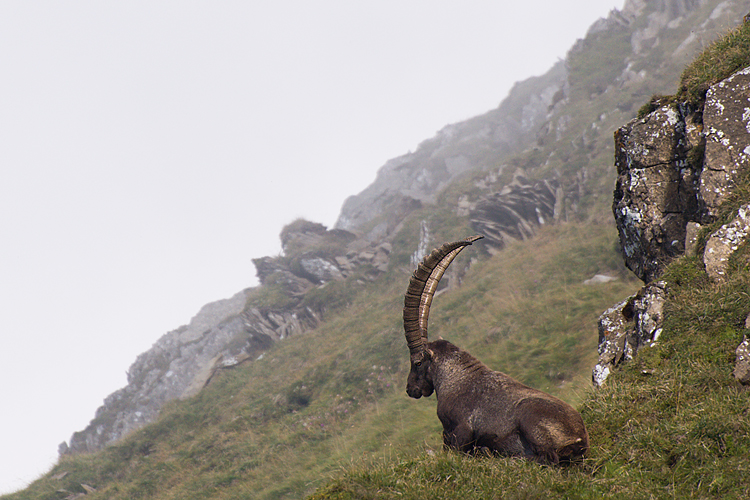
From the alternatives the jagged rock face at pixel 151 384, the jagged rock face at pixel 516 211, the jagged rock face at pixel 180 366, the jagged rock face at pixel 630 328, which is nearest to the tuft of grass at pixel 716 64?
the jagged rock face at pixel 630 328

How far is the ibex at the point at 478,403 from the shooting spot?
5.17 metres

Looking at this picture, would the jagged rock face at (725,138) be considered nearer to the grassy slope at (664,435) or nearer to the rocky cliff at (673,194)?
the rocky cliff at (673,194)

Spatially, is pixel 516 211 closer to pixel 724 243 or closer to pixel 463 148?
pixel 724 243

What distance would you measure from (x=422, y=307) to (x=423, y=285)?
15.7 inches

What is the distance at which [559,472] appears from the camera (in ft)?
16.1

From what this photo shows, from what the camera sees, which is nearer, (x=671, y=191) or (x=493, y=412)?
(x=493, y=412)

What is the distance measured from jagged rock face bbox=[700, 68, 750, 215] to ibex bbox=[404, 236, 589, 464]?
439 cm

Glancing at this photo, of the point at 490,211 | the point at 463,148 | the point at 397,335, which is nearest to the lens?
the point at 397,335

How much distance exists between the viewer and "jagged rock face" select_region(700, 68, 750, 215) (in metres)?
7.28

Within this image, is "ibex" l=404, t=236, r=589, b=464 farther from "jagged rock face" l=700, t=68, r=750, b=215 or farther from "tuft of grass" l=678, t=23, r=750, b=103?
"tuft of grass" l=678, t=23, r=750, b=103

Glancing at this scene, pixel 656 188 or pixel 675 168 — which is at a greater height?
pixel 675 168

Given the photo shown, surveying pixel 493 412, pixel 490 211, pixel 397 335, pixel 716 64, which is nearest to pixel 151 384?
pixel 397 335

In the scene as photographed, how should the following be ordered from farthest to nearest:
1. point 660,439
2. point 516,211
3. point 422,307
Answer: point 516,211 → point 422,307 → point 660,439

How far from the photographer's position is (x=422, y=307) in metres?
7.34
